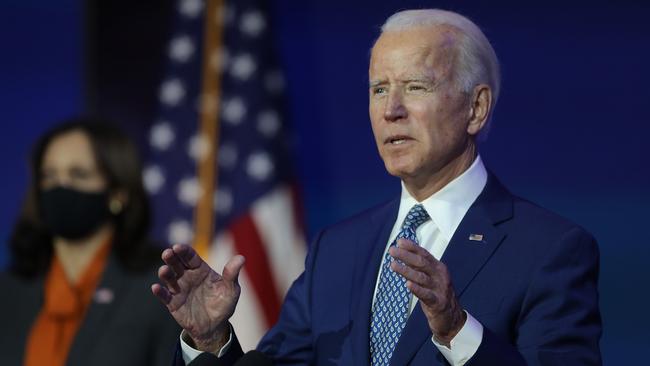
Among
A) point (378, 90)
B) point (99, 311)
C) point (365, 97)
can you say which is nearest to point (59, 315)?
point (99, 311)

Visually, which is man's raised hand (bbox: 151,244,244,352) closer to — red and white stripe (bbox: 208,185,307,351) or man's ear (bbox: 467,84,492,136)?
man's ear (bbox: 467,84,492,136)

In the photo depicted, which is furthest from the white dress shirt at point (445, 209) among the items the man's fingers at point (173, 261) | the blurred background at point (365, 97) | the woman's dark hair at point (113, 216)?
the blurred background at point (365, 97)

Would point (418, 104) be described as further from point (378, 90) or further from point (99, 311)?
point (99, 311)

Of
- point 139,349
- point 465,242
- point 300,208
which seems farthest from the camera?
point 300,208

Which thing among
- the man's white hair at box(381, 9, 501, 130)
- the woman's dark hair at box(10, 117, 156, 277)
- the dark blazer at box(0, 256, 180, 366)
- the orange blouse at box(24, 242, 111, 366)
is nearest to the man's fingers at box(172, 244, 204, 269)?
the man's white hair at box(381, 9, 501, 130)

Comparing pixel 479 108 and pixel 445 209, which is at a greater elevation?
pixel 479 108

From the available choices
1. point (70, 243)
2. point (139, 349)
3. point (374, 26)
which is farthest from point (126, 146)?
point (374, 26)

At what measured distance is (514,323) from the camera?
1979mm

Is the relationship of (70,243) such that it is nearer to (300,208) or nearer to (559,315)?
(300,208)

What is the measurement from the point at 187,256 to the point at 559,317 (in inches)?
27.2

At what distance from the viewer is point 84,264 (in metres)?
3.39

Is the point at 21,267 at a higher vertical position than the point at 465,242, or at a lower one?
lower

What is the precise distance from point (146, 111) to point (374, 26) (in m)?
1.05

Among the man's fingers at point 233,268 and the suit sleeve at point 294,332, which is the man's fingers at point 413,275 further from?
Result: the suit sleeve at point 294,332
